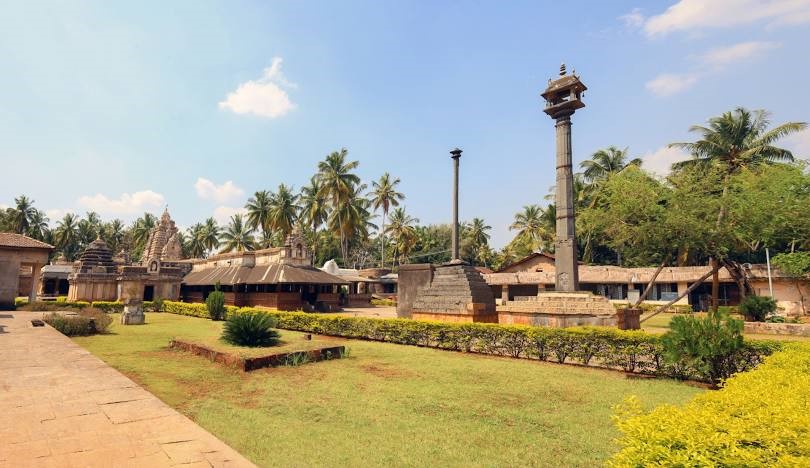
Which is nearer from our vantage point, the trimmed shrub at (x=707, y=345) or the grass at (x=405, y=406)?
the grass at (x=405, y=406)

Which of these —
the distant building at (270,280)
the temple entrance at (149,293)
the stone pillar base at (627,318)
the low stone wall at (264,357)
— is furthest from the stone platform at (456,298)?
the temple entrance at (149,293)

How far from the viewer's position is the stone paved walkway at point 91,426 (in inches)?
152

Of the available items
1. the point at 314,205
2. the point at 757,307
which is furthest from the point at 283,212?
the point at 757,307

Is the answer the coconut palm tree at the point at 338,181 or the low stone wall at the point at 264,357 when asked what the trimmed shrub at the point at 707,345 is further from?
the coconut palm tree at the point at 338,181

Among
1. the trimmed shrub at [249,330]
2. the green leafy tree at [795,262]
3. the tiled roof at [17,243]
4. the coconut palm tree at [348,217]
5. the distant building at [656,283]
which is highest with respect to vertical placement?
the coconut palm tree at [348,217]

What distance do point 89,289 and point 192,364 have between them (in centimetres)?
2680

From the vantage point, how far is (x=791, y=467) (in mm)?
2127

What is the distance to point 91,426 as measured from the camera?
15.4ft

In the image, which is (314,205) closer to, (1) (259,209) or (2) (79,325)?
(1) (259,209)

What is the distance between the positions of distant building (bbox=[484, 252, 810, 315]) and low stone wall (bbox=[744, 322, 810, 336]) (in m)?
10.5

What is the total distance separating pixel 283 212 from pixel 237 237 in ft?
52.6

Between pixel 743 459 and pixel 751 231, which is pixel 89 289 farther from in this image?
pixel 751 231

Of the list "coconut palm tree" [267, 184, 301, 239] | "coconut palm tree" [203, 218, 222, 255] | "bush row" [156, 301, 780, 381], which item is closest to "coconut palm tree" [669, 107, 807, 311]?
"bush row" [156, 301, 780, 381]

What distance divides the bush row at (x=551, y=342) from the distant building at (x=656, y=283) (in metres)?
20.9
